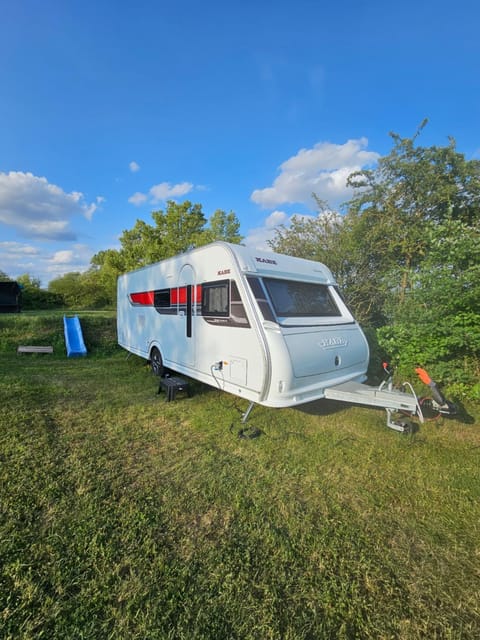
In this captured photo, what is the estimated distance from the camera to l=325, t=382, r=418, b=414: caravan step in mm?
3768

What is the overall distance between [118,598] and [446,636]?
2.04 meters

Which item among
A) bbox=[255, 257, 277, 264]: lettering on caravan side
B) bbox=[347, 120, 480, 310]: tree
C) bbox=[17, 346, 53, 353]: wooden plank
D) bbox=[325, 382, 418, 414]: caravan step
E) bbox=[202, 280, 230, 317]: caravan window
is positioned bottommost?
bbox=[17, 346, 53, 353]: wooden plank

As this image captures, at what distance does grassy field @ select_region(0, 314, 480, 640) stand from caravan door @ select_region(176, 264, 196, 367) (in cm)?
127

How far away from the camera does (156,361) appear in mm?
6973

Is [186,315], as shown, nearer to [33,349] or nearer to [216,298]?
[216,298]

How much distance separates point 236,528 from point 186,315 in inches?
145

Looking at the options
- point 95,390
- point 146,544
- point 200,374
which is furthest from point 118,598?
point 95,390

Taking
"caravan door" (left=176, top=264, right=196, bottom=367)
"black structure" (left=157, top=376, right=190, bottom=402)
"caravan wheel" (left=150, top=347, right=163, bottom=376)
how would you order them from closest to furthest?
"caravan door" (left=176, top=264, right=196, bottom=367), "black structure" (left=157, top=376, right=190, bottom=402), "caravan wheel" (left=150, top=347, right=163, bottom=376)

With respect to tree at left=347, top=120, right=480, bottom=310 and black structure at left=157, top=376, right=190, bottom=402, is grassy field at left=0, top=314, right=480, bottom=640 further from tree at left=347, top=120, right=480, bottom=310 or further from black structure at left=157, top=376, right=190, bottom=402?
tree at left=347, top=120, right=480, bottom=310

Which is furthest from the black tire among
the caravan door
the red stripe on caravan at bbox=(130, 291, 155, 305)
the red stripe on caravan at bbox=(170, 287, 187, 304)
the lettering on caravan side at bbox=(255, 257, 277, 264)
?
the red stripe on caravan at bbox=(130, 291, 155, 305)

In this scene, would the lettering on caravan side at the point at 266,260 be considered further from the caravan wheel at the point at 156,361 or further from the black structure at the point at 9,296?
the black structure at the point at 9,296

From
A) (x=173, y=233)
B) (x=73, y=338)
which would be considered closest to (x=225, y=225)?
(x=173, y=233)

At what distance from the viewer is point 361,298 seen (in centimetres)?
1051

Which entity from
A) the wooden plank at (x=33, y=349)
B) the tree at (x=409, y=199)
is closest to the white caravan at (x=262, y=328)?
the tree at (x=409, y=199)
